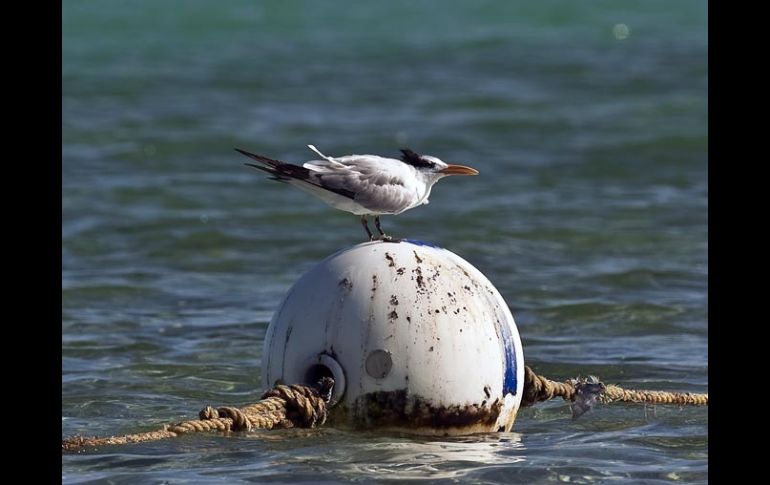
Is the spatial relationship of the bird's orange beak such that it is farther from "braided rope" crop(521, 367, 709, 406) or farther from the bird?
"braided rope" crop(521, 367, 709, 406)

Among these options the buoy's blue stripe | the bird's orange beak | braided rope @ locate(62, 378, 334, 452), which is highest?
the bird's orange beak

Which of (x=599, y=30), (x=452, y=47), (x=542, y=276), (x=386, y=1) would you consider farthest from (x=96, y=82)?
(x=386, y=1)

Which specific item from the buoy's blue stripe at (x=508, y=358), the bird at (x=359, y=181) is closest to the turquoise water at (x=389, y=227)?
the buoy's blue stripe at (x=508, y=358)

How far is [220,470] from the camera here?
6699 mm

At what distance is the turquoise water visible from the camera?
7.05 meters

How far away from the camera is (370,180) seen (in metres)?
7.02

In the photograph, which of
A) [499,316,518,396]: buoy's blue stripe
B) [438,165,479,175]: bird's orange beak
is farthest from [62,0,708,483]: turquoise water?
[438,165,479,175]: bird's orange beak

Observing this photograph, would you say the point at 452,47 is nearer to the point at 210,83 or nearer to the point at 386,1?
the point at 210,83

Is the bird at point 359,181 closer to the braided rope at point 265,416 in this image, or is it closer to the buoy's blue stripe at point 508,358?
the buoy's blue stripe at point 508,358

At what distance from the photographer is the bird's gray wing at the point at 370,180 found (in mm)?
7016

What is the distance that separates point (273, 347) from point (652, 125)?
14.0m

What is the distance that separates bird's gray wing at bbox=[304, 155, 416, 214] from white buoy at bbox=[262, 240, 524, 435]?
0.84 feet

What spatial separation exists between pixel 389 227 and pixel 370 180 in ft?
22.1
